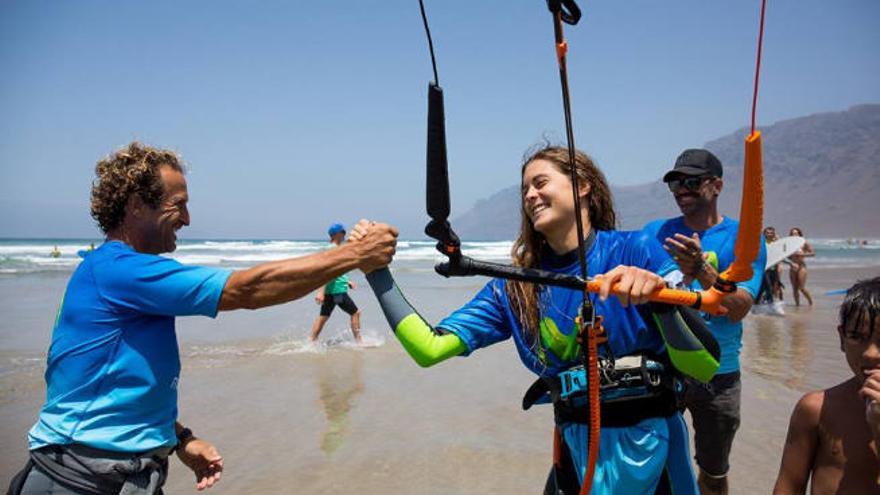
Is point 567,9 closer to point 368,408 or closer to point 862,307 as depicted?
point 862,307

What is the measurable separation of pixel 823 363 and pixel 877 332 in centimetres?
753

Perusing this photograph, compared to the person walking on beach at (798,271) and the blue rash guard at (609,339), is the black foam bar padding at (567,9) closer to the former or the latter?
the blue rash guard at (609,339)

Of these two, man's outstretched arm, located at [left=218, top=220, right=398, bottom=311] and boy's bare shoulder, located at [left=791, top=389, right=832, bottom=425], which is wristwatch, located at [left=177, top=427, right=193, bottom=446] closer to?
man's outstretched arm, located at [left=218, top=220, right=398, bottom=311]

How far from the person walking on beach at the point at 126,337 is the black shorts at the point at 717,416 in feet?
7.87

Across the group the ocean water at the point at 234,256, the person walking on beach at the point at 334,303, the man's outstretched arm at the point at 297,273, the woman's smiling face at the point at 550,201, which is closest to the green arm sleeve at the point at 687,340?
the woman's smiling face at the point at 550,201

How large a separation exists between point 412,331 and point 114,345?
1.08 metres

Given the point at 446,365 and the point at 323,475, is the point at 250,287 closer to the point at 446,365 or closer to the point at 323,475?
the point at 323,475

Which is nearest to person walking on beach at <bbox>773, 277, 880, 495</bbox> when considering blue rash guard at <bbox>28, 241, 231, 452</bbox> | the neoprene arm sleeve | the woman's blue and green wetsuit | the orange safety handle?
the woman's blue and green wetsuit

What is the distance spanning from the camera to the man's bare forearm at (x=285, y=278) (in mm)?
2133

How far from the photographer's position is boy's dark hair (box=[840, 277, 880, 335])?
6.07 ft

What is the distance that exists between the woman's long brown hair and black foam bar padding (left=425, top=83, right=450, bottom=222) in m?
0.56

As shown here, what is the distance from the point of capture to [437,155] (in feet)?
6.32

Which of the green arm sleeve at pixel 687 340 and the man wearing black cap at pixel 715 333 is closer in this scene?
the green arm sleeve at pixel 687 340

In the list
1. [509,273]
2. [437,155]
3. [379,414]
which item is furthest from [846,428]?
[379,414]
